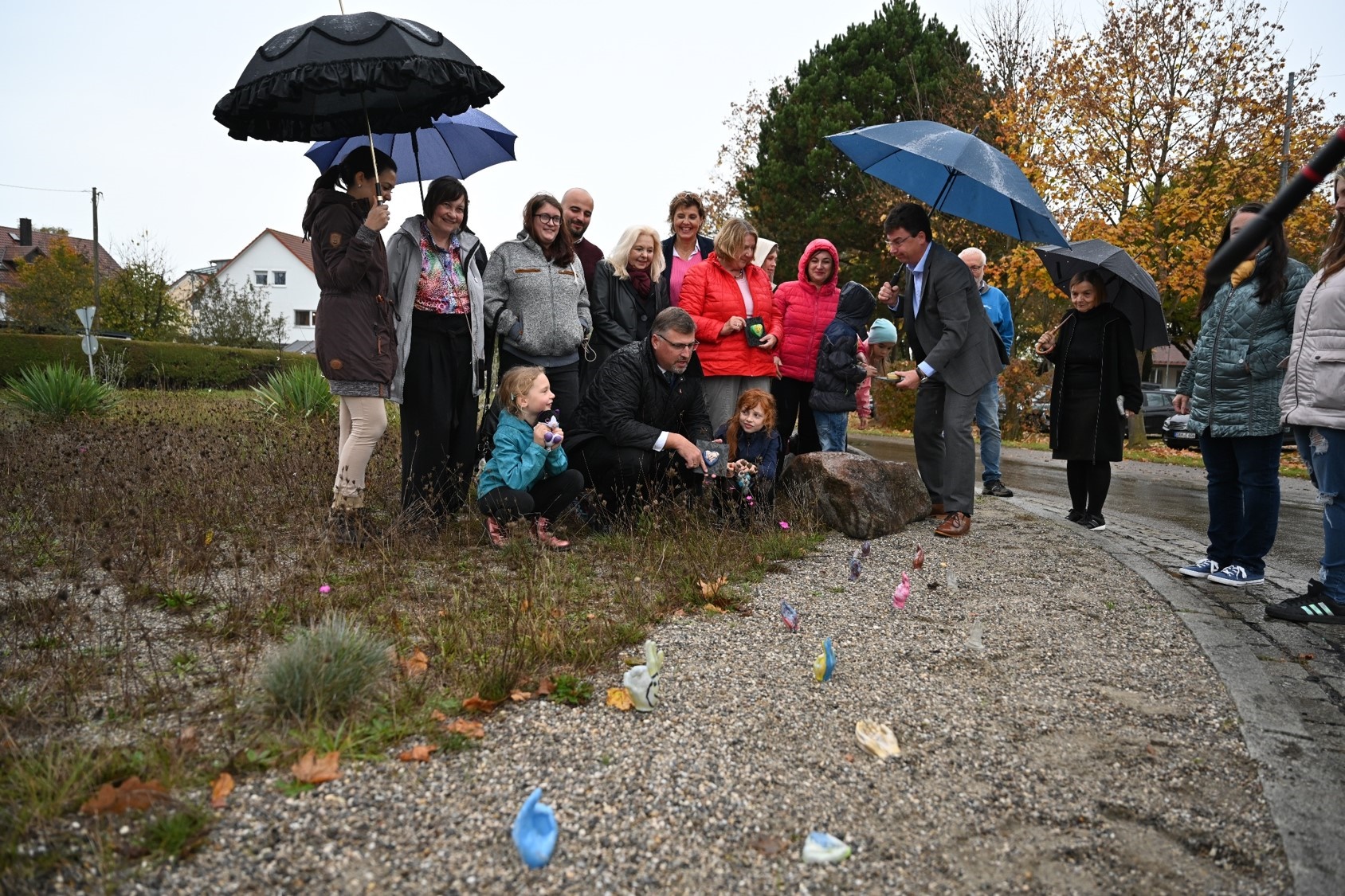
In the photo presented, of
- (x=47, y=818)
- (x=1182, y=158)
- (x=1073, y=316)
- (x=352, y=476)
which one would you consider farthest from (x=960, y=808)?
(x=1182, y=158)

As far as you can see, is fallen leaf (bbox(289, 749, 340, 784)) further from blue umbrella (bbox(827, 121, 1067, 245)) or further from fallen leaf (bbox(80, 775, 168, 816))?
blue umbrella (bbox(827, 121, 1067, 245))

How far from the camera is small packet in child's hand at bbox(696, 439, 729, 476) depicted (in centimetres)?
520

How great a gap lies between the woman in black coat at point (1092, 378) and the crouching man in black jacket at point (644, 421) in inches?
99.7

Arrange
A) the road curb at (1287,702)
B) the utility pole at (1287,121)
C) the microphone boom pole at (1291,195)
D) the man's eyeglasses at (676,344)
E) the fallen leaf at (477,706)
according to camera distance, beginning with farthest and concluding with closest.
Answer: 1. the utility pole at (1287,121)
2. the man's eyeglasses at (676,344)
3. the fallen leaf at (477,706)
4. the road curb at (1287,702)
5. the microphone boom pole at (1291,195)

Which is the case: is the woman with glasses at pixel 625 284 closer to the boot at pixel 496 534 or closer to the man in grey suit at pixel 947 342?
the boot at pixel 496 534

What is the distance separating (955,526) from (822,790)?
367 centimetres

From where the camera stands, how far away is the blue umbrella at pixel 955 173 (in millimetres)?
5449

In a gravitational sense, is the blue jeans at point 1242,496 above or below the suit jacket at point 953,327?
below

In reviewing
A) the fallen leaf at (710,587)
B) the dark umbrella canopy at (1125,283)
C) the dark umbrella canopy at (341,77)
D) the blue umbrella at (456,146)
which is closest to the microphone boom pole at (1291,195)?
the fallen leaf at (710,587)

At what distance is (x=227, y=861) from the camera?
200 centimetres

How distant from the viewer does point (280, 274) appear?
5712 centimetres

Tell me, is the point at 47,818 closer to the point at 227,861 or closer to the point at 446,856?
the point at 227,861

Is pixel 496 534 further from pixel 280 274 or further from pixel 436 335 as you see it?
pixel 280 274

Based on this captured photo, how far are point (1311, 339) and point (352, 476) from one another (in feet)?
15.4
